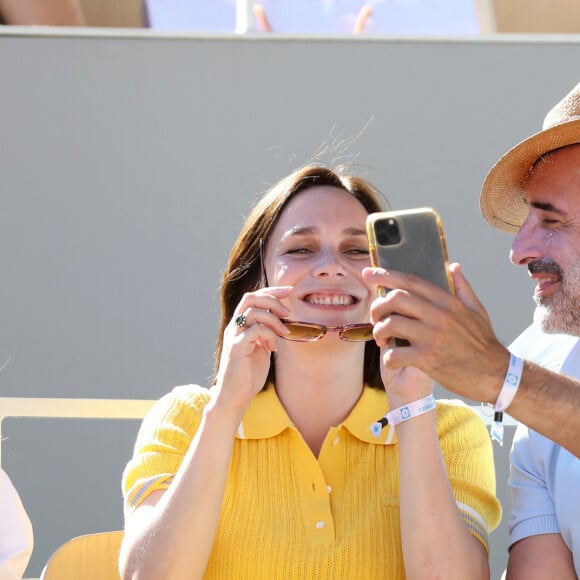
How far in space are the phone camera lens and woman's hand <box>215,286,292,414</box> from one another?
0.56 meters

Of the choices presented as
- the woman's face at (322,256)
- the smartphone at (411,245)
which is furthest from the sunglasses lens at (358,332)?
the smartphone at (411,245)

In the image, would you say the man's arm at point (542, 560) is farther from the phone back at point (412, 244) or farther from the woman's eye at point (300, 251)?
the woman's eye at point (300, 251)

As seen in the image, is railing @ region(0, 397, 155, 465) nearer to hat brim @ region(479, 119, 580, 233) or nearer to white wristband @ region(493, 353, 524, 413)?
hat brim @ region(479, 119, 580, 233)

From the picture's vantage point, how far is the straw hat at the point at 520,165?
2.70 meters

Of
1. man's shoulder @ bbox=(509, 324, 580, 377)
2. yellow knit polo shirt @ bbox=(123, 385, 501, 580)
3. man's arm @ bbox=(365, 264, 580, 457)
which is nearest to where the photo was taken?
man's arm @ bbox=(365, 264, 580, 457)

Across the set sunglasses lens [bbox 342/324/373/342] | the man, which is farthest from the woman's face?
the man

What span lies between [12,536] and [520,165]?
1613mm

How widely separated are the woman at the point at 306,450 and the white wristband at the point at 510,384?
0.47 meters

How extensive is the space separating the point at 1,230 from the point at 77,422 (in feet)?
2.75

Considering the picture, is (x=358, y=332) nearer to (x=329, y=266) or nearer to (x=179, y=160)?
(x=329, y=266)

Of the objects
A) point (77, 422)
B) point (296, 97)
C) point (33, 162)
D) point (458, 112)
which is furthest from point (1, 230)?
point (458, 112)

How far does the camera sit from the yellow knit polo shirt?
8.68 feet

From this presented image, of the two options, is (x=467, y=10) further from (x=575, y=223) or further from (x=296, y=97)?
(x=575, y=223)

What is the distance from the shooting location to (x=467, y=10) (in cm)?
505
